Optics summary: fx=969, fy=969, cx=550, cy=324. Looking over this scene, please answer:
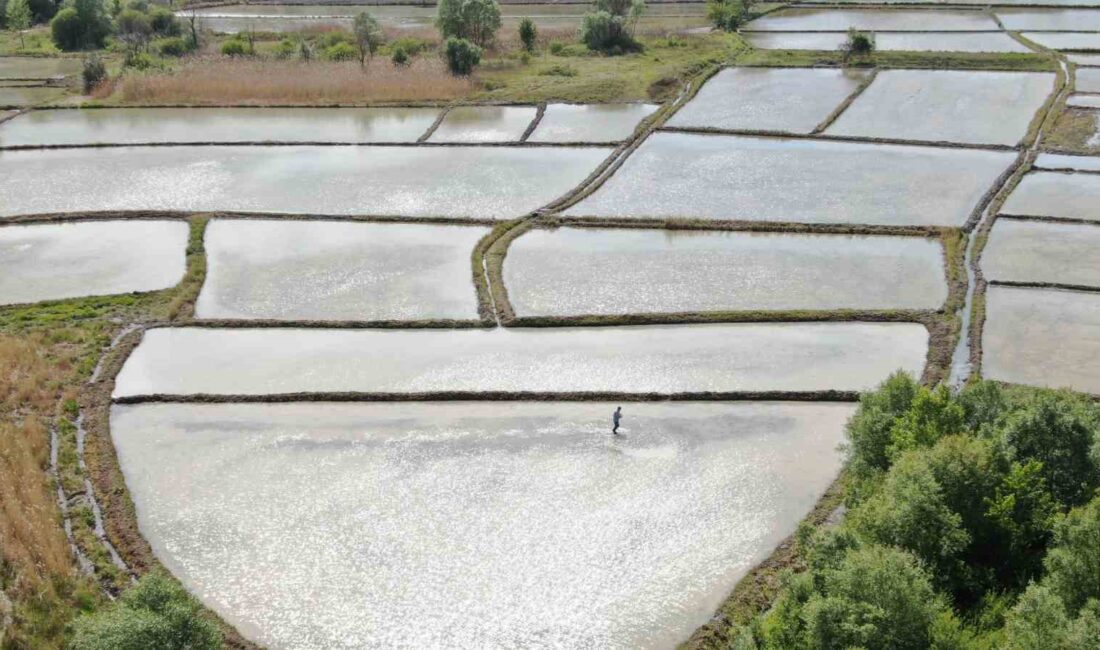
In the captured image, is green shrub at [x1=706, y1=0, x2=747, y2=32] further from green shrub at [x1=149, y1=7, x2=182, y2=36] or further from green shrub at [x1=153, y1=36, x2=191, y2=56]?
green shrub at [x1=149, y1=7, x2=182, y2=36]

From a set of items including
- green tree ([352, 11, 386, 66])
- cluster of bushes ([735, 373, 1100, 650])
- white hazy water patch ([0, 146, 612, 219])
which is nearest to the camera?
cluster of bushes ([735, 373, 1100, 650])

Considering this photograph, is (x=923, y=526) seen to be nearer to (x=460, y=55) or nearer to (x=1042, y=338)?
(x=1042, y=338)

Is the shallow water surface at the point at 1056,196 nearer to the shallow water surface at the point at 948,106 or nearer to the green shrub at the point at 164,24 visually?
the shallow water surface at the point at 948,106

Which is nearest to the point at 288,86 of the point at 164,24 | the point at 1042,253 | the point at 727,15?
the point at 164,24

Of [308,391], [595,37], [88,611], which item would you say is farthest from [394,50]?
[88,611]

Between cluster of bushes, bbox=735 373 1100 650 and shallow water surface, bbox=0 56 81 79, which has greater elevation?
shallow water surface, bbox=0 56 81 79

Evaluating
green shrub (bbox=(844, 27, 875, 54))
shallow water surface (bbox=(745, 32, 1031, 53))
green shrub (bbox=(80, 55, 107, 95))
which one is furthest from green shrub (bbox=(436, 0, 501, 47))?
green shrub (bbox=(844, 27, 875, 54))

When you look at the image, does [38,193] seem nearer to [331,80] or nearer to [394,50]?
[331,80]
